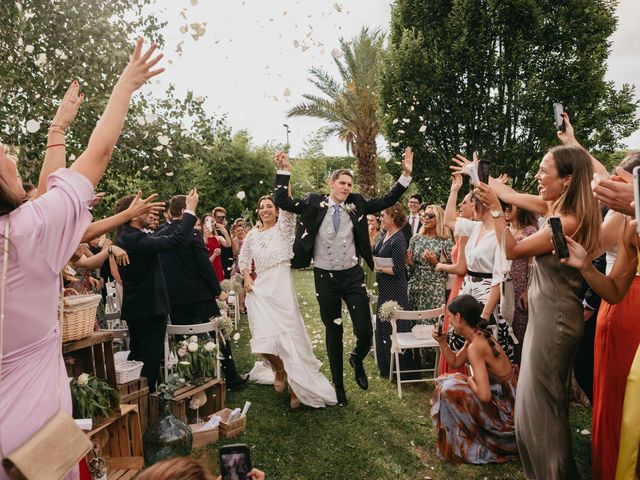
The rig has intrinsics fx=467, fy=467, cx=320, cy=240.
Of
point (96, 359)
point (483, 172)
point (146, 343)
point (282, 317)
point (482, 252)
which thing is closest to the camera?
point (483, 172)

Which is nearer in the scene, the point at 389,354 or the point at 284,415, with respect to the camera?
the point at 284,415

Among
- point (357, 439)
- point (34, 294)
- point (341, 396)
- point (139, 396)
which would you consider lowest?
point (357, 439)

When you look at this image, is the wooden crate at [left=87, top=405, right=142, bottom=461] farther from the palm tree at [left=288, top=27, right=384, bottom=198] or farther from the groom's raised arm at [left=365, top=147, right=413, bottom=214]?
the palm tree at [left=288, top=27, right=384, bottom=198]

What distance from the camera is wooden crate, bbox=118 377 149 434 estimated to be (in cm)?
427

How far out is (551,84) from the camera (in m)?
14.4

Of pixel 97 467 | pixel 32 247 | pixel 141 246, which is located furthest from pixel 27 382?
pixel 141 246

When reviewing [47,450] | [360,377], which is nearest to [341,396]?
[360,377]

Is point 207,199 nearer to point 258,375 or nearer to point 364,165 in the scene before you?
point 364,165

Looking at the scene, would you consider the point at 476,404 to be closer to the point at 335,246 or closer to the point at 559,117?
the point at 335,246

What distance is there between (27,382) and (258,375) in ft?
17.2

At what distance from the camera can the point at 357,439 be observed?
15.0 ft

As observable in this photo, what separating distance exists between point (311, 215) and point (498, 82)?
12000 millimetres

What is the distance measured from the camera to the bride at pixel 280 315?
544 centimetres

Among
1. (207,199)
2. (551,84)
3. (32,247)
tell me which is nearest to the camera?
(32,247)
